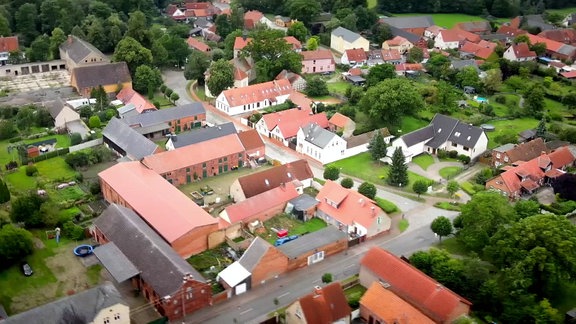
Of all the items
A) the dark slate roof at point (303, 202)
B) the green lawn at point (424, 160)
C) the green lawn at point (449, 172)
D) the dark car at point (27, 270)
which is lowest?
the green lawn at point (424, 160)

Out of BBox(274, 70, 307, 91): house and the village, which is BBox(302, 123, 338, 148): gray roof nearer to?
the village

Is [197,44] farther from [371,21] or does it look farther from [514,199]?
[514,199]

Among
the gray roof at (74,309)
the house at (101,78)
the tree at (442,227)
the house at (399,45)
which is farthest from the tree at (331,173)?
the house at (399,45)

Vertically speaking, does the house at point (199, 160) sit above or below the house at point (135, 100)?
above

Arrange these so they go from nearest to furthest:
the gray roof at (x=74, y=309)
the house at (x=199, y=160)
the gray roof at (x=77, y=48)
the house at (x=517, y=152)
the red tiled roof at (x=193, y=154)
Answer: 1. the gray roof at (x=74, y=309)
2. the red tiled roof at (x=193, y=154)
3. the house at (x=199, y=160)
4. the house at (x=517, y=152)
5. the gray roof at (x=77, y=48)

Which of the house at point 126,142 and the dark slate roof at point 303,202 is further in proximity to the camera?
the house at point 126,142

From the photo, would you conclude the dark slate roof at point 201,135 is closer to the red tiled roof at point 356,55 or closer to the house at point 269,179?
the house at point 269,179

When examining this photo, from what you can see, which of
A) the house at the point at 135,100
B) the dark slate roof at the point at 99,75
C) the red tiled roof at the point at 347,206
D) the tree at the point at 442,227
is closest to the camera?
the tree at the point at 442,227

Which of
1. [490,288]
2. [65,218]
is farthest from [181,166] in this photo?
[490,288]
